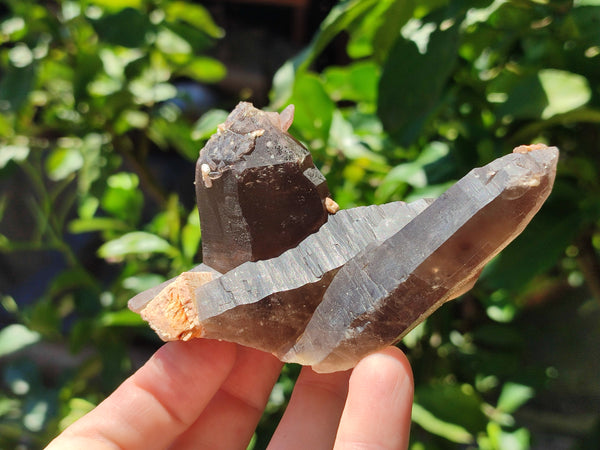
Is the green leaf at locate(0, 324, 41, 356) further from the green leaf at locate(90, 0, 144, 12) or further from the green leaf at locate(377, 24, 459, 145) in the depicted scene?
the green leaf at locate(377, 24, 459, 145)

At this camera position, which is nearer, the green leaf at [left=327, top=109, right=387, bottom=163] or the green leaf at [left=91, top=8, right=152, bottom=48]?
the green leaf at [left=327, top=109, right=387, bottom=163]

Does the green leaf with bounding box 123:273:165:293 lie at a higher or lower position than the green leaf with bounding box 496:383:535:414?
higher

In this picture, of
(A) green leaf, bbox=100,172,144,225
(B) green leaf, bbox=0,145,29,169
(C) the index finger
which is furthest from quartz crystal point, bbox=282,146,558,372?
(B) green leaf, bbox=0,145,29,169

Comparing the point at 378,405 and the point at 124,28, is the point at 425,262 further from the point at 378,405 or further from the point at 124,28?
the point at 124,28

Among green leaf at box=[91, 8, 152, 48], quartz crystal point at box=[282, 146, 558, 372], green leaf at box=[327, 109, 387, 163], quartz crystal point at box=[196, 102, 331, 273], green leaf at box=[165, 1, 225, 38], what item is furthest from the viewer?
green leaf at box=[165, 1, 225, 38]

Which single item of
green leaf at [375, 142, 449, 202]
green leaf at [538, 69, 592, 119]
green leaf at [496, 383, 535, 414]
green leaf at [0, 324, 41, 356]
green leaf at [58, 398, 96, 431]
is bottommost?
green leaf at [58, 398, 96, 431]

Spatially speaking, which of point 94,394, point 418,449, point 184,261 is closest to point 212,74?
point 184,261

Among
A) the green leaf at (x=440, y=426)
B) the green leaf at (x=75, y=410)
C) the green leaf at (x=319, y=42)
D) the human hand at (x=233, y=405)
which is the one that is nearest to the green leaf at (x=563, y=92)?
the green leaf at (x=319, y=42)

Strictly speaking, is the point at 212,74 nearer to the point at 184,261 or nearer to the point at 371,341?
the point at 184,261
